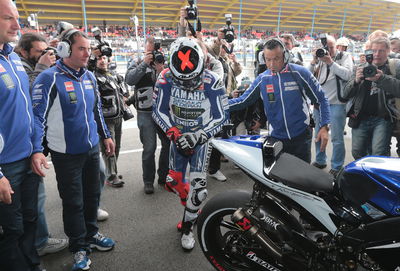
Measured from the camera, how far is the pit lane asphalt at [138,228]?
2354 millimetres

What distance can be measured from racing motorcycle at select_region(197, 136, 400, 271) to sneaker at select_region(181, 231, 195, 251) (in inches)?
17.2

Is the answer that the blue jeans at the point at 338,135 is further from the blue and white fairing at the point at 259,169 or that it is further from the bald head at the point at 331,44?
the blue and white fairing at the point at 259,169

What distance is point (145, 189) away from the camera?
3.63 m

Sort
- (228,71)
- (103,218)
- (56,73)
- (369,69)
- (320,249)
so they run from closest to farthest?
(320,249) < (56,73) < (369,69) < (103,218) < (228,71)

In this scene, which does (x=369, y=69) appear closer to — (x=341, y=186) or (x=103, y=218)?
(x=341, y=186)

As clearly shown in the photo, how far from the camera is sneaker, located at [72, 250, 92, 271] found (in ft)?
7.32

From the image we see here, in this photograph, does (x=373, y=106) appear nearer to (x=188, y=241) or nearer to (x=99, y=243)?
(x=188, y=241)

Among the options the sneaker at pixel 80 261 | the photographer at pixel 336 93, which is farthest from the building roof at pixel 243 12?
the sneaker at pixel 80 261

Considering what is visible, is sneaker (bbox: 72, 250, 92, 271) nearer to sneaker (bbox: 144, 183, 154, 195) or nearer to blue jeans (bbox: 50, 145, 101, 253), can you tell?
blue jeans (bbox: 50, 145, 101, 253)

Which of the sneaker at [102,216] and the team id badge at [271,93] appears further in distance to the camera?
the sneaker at [102,216]

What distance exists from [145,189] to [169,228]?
0.89 meters

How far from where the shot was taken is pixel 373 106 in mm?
3229

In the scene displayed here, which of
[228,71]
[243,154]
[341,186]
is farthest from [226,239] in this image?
[228,71]

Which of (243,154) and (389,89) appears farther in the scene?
(389,89)
